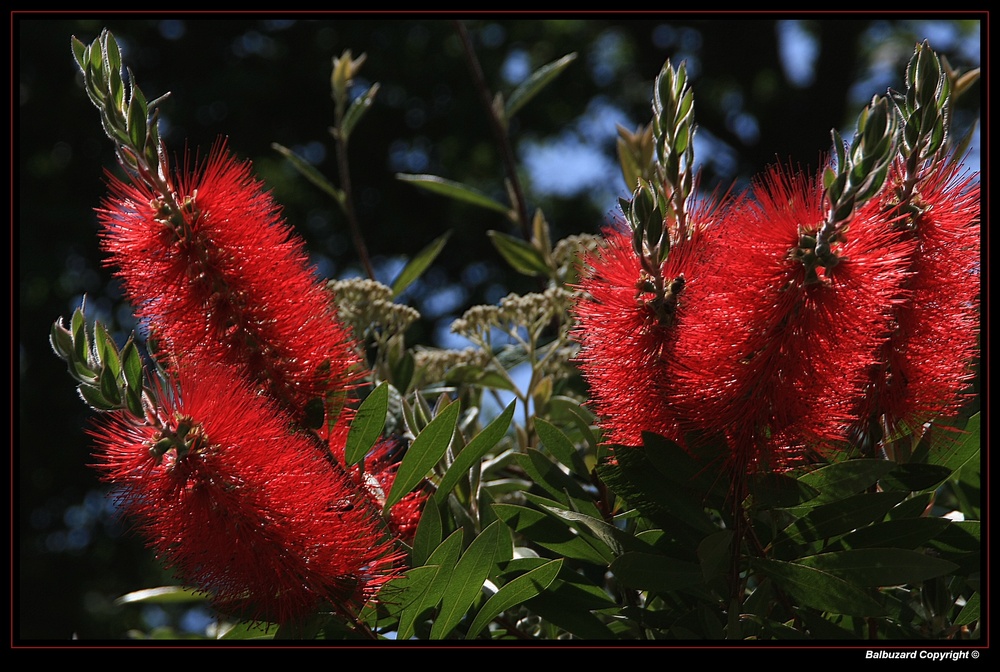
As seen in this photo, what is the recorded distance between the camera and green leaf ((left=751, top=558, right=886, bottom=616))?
2.61 ft

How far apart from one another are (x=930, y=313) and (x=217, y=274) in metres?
0.66

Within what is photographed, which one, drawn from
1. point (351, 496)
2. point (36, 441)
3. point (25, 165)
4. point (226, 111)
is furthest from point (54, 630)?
point (351, 496)

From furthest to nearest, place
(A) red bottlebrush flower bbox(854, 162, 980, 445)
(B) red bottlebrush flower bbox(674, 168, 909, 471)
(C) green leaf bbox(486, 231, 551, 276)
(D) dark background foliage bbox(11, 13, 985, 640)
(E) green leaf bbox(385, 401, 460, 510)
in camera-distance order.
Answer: (D) dark background foliage bbox(11, 13, 985, 640)
(C) green leaf bbox(486, 231, 551, 276)
(E) green leaf bbox(385, 401, 460, 510)
(A) red bottlebrush flower bbox(854, 162, 980, 445)
(B) red bottlebrush flower bbox(674, 168, 909, 471)

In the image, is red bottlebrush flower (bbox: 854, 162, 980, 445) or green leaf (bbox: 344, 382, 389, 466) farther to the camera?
green leaf (bbox: 344, 382, 389, 466)

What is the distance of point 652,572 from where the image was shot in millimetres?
842

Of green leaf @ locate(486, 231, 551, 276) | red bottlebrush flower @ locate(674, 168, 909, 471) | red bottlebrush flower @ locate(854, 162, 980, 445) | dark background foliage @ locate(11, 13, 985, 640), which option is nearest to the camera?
red bottlebrush flower @ locate(674, 168, 909, 471)

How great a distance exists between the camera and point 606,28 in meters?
9.48

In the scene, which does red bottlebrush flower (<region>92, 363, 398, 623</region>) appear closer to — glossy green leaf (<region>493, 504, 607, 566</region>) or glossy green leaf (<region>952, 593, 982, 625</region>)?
glossy green leaf (<region>493, 504, 607, 566</region>)

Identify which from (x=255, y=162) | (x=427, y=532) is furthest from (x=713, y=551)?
(x=255, y=162)

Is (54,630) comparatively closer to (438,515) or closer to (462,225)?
(462,225)

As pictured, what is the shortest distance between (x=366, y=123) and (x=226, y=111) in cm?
123

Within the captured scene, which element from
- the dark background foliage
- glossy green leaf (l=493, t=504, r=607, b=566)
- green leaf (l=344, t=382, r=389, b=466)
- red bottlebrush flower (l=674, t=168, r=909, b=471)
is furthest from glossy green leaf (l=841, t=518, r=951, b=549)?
the dark background foliage

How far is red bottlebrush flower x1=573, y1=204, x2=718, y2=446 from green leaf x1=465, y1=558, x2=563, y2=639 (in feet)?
0.44

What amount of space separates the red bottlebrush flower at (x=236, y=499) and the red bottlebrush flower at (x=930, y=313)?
493mm
